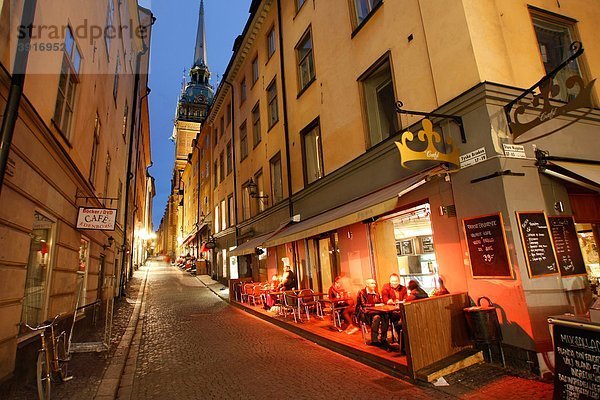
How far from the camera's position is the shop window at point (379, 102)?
872 centimetres

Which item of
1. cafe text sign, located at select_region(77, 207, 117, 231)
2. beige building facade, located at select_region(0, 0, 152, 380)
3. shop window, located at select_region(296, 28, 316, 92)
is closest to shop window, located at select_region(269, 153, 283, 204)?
shop window, located at select_region(296, 28, 316, 92)

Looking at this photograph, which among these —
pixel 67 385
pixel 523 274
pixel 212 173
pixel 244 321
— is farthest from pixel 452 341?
pixel 212 173

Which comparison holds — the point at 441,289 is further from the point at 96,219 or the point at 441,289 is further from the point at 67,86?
the point at 67,86

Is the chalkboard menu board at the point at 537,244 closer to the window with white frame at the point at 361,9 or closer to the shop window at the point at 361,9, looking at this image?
the shop window at the point at 361,9

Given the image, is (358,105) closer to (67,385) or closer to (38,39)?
(38,39)

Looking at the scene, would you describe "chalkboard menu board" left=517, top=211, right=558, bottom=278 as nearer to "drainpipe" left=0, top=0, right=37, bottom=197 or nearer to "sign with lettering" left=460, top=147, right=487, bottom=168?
"sign with lettering" left=460, top=147, right=487, bottom=168

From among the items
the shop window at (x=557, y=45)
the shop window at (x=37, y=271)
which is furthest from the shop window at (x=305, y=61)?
the shop window at (x=37, y=271)

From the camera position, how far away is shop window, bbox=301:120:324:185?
471 inches

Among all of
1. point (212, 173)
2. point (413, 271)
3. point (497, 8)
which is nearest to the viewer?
point (497, 8)

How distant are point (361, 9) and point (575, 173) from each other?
24.8ft

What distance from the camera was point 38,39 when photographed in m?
5.53

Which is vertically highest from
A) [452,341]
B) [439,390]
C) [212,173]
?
[212,173]

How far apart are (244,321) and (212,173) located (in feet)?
62.6

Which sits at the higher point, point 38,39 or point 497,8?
point 497,8
